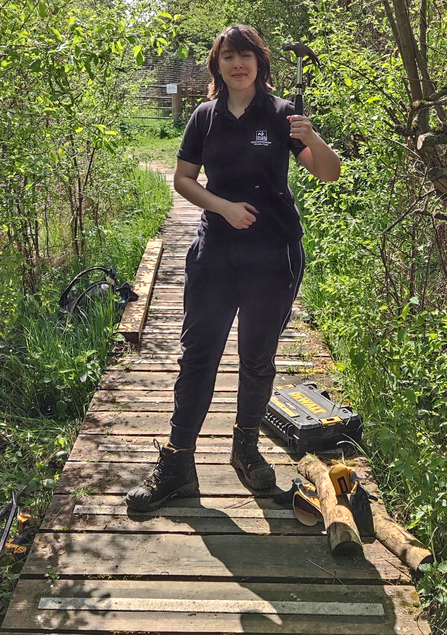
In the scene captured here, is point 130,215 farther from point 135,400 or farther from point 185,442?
point 185,442

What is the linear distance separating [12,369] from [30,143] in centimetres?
163

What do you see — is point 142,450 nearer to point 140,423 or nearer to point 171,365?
point 140,423

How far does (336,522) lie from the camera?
9.00 ft

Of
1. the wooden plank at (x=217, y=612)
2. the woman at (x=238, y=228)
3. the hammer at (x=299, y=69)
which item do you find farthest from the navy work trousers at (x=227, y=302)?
the wooden plank at (x=217, y=612)

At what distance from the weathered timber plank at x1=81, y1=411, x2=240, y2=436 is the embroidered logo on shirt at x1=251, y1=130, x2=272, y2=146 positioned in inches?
72.5

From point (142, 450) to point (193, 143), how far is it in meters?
1.73

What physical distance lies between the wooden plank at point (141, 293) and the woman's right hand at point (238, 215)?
264 cm

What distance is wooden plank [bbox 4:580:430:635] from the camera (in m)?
2.34

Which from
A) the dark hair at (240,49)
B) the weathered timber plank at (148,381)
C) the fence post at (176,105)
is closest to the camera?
the dark hair at (240,49)

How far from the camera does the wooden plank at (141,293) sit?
507cm

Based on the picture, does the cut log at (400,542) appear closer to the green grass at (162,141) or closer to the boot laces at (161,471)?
the boot laces at (161,471)

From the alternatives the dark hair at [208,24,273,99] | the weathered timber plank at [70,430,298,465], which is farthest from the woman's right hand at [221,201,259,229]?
the weathered timber plank at [70,430,298,465]

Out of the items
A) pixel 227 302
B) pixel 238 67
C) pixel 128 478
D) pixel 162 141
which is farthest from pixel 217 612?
pixel 162 141

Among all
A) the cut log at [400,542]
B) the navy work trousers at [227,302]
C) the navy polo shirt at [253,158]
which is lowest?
the cut log at [400,542]
